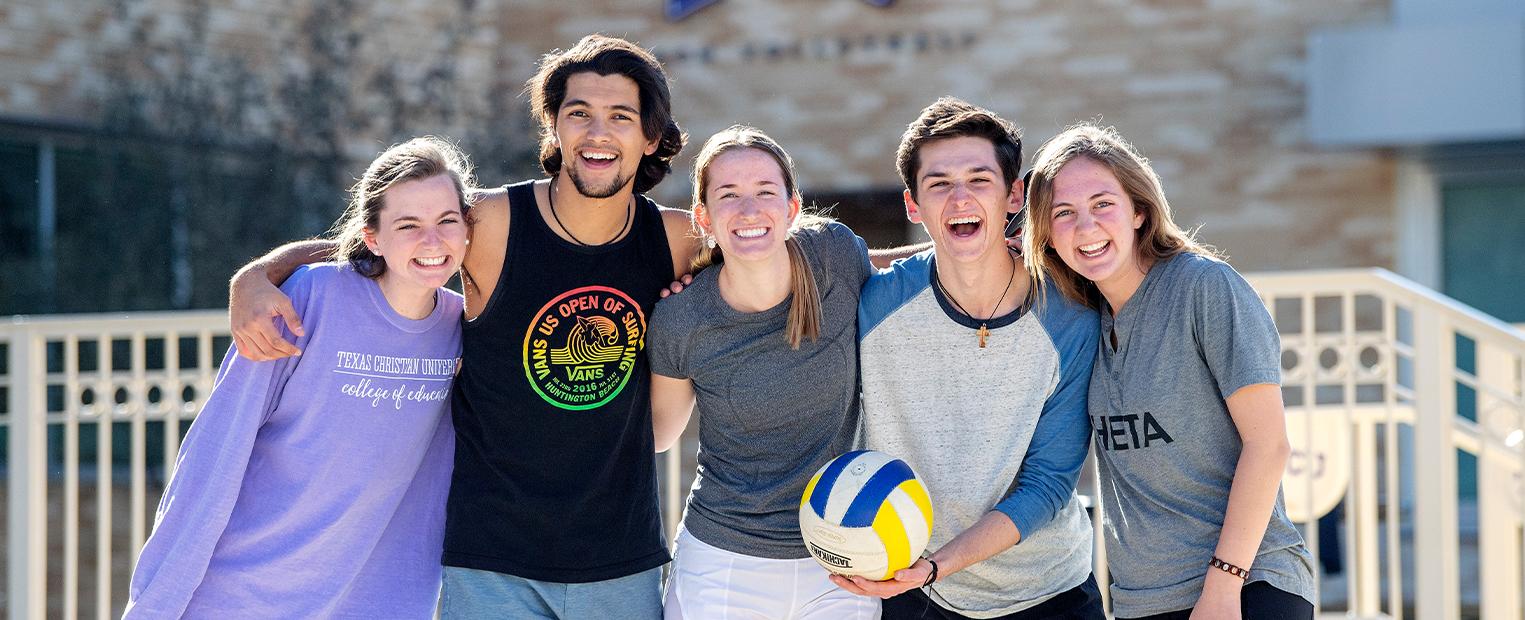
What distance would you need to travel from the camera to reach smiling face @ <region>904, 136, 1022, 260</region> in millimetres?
3102

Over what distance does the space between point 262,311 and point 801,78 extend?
726 centimetres

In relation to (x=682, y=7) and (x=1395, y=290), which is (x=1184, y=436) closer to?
(x=1395, y=290)

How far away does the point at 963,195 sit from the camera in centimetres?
309

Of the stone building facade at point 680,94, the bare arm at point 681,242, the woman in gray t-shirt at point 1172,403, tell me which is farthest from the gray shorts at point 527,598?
the stone building facade at point 680,94

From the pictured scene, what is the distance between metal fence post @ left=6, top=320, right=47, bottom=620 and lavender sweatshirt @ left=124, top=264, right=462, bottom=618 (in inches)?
107

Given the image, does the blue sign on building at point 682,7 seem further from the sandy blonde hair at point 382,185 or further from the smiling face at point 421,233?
the smiling face at point 421,233

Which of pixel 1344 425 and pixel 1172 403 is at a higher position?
pixel 1172 403

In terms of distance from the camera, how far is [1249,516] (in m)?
2.79

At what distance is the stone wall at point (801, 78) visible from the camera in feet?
29.3

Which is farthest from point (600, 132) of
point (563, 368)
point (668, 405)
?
point (668, 405)

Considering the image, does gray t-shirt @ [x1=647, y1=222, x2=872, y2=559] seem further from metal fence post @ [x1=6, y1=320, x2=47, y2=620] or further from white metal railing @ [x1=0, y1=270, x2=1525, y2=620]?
metal fence post @ [x1=6, y1=320, x2=47, y2=620]

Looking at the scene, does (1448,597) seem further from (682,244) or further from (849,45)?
(849,45)

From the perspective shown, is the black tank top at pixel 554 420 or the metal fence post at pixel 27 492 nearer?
the black tank top at pixel 554 420

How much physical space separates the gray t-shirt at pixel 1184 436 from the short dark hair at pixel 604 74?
131 cm
